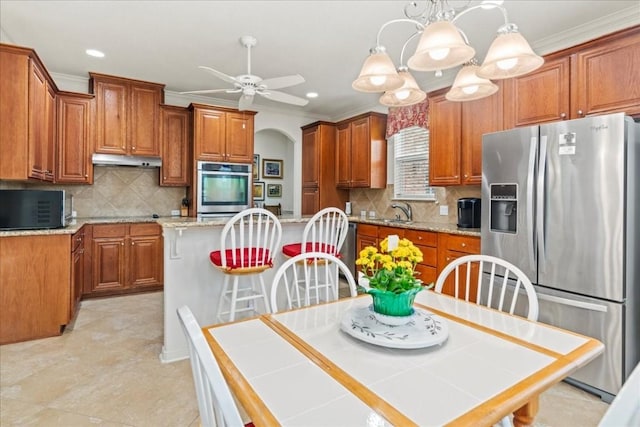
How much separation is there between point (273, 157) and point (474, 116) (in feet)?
14.9

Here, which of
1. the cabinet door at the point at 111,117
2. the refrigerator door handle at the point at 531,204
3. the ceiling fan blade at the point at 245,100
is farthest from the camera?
the cabinet door at the point at 111,117

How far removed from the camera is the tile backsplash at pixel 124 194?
14.4ft

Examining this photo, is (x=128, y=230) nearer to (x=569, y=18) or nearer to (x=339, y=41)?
(x=339, y=41)

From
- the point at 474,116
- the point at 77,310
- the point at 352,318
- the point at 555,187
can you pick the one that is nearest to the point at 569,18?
the point at 474,116

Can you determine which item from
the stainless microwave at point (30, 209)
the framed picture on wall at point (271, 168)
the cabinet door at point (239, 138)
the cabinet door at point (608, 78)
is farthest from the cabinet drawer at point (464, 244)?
the framed picture on wall at point (271, 168)

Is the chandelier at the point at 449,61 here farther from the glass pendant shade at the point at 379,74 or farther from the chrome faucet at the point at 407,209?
the chrome faucet at the point at 407,209

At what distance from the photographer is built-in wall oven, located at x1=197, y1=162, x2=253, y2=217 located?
4527 mm

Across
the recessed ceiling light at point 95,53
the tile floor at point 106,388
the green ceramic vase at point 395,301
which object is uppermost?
the recessed ceiling light at point 95,53

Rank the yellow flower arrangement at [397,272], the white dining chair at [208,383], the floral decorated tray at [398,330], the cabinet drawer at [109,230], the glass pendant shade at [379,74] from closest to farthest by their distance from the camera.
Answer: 1. the white dining chair at [208,383]
2. the floral decorated tray at [398,330]
3. the yellow flower arrangement at [397,272]
4. the glass pendant shade at [379,74]
5. the cabinet drawer at [109,230]

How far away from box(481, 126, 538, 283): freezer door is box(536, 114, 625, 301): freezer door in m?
0.07

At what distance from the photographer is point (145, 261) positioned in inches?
167

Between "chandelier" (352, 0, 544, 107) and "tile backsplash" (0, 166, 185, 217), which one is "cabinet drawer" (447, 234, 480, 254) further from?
"tile backsplash" (0, 166, 185, 217)

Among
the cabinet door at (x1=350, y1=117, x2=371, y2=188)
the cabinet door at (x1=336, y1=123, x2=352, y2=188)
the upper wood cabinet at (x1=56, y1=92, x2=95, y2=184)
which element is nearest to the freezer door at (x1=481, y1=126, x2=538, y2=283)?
the cabinet door at (x1=350, y1=117, x2=371, y2=188)

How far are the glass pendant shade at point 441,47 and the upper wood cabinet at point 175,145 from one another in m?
3.77
